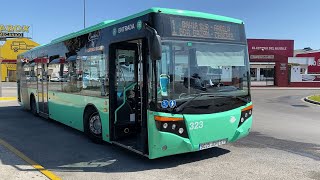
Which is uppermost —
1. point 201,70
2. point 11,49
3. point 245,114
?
point 11,49

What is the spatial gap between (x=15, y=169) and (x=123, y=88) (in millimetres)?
2605

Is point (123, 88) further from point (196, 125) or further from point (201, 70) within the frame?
point (196, 125)

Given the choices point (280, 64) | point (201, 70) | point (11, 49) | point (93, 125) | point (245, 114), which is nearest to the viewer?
point (201, 70)

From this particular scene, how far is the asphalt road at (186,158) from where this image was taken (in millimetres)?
5934

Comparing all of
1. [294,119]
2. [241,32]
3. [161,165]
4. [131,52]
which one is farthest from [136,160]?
[294,119]

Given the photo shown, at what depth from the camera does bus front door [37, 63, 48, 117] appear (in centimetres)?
1191

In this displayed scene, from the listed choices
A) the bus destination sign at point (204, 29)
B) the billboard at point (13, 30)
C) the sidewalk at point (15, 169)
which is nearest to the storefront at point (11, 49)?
the billboard at point (13, 30)

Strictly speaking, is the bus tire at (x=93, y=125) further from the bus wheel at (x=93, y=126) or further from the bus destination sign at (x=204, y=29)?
the bus destination sign at (x=204, y=29)

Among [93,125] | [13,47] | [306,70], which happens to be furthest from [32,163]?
[306,70]

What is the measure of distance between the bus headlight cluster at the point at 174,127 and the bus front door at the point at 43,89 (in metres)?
7.19

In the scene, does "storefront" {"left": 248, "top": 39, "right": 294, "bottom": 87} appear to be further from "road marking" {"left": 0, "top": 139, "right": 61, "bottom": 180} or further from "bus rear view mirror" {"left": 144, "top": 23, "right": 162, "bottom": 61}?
"bus rear view mirror" {"left": 144, "top": 23, "right": 162, "bottom": 61}

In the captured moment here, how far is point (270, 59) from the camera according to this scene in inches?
1636

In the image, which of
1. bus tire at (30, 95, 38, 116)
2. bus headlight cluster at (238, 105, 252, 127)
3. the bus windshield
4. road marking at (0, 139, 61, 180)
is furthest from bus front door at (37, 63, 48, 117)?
bus headlight cluster at (238, 105, 252, 127)

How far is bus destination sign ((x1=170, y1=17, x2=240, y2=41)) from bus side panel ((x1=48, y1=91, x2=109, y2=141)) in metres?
2.50
